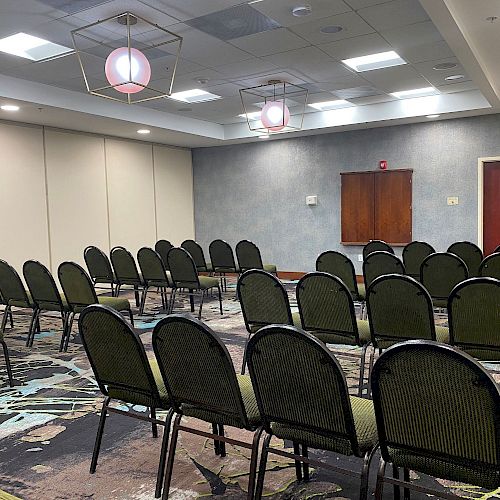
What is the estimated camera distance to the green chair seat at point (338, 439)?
2.04 m

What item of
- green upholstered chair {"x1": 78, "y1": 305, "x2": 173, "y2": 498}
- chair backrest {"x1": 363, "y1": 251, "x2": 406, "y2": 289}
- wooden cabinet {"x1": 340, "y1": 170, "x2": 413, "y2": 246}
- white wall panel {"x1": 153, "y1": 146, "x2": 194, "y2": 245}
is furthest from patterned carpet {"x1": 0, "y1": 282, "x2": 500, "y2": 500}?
white wall panel {"x1": 153, "y1": 146, "x2": 194, "y2": 245}

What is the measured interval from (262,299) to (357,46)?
3.46 meters

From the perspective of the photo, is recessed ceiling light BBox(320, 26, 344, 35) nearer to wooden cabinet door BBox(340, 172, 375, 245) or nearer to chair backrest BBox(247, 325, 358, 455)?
chair backrest BBox(247, 325, 358, 455)

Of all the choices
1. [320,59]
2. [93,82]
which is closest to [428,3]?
[320,59]

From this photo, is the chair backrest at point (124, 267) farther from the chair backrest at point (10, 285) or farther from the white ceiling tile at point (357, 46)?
the white ceiling tile at point (357, 46)

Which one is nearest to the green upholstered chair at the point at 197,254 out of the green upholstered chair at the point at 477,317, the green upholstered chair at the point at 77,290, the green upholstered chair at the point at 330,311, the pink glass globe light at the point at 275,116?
the pink glass globe light at the point at 275,116

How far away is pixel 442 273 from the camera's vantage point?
512 centimetres

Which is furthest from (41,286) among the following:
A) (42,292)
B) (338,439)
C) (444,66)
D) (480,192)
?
(480,192)

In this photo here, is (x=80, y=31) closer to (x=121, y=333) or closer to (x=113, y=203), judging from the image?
(x=121, y=333)

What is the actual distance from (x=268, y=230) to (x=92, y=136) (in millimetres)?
3999

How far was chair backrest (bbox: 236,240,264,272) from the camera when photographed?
25.5ft

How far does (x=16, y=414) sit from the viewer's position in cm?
368

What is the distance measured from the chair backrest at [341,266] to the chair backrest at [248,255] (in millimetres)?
2088

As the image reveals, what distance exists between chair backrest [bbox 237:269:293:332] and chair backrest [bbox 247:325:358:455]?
63.8 inches
